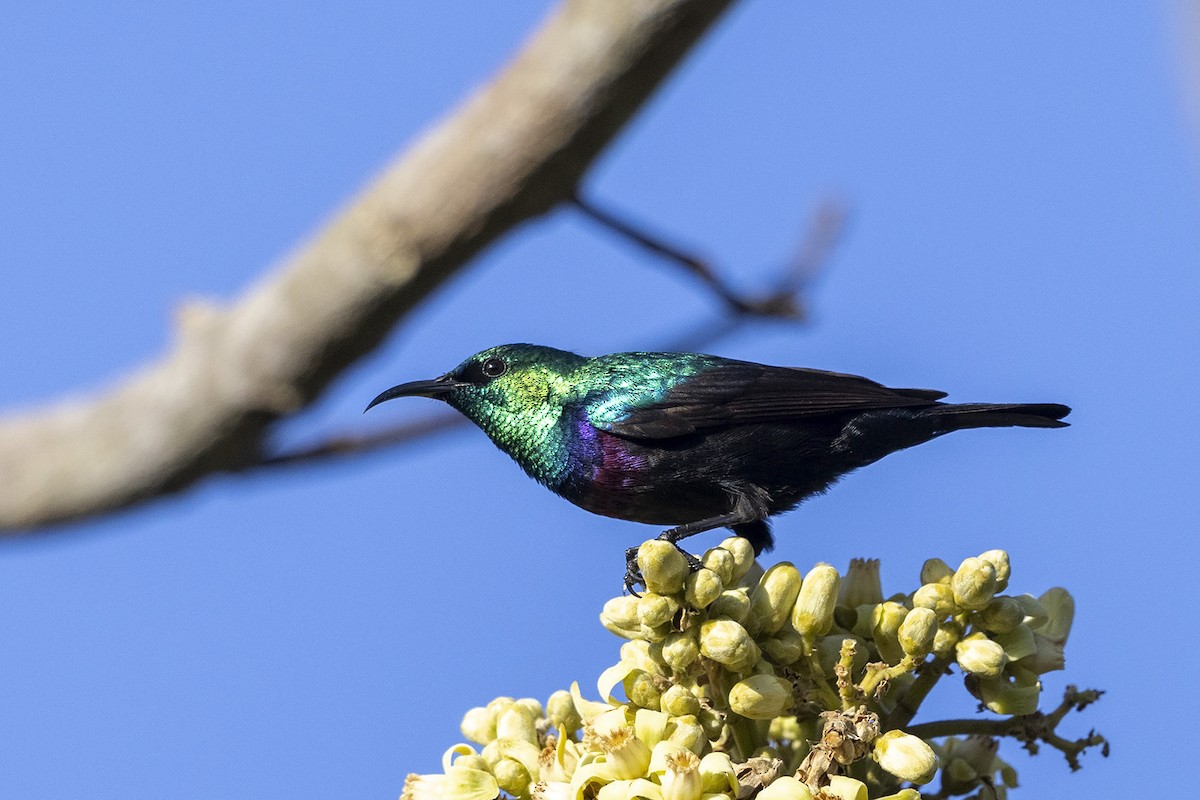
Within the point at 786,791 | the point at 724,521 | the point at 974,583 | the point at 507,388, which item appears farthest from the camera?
the point at 507,388

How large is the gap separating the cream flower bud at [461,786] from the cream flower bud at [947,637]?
981mm

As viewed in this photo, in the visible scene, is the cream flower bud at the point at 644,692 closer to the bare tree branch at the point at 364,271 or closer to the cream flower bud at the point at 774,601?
the cream flower bud at the point at 774,601

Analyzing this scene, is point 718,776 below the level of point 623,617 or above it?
below

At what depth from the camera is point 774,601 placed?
3.27m

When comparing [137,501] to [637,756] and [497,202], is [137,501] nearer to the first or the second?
[497,202]

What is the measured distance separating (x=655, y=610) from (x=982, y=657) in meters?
0.68

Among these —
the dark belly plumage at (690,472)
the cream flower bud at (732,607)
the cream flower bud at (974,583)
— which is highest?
the dark belly plumage at (690,472)

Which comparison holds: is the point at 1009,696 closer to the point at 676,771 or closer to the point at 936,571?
the point at 936,571

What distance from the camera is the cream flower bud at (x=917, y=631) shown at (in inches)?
123

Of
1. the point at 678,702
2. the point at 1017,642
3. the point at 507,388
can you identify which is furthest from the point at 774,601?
the point at 507,388

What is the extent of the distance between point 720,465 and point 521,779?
5.42ft

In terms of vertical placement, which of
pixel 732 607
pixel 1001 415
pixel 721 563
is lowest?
pixel 732 607

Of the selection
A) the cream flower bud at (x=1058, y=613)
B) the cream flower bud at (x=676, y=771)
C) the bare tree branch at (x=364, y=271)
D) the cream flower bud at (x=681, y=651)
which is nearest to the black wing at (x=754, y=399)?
the bare tree branch at (x=364, y=271)

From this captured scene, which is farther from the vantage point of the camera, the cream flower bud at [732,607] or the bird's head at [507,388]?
the bird's head at [507,388]
